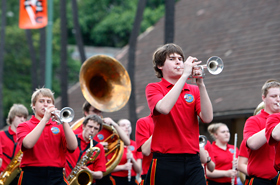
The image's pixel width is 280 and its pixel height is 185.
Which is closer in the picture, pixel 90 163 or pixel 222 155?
pixel 90 163

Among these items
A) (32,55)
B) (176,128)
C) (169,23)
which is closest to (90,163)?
(176,128)

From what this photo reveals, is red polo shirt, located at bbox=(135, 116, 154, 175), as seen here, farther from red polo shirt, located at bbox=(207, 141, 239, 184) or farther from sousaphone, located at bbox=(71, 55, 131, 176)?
red polo shirt, located at bbox=(207, 141, 239, 184)

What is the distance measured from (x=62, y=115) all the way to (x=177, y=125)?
1662 millimetres

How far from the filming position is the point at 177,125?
458 centimetres

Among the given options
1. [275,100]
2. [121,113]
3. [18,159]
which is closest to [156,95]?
[275,100]

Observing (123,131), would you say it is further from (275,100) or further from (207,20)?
(207,20)

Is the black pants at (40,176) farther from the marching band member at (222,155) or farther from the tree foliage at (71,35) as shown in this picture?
the tree foliage at (71,35)

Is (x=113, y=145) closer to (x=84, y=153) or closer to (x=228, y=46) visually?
(x=84, y=153)

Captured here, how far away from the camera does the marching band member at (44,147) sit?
19.4ft

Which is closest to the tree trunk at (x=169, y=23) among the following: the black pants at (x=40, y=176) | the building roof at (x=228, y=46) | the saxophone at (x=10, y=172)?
the building roof at (x=228, y=46)

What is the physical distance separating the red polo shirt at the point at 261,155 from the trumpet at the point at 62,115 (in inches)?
78.8

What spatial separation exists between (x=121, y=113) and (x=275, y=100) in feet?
41.1

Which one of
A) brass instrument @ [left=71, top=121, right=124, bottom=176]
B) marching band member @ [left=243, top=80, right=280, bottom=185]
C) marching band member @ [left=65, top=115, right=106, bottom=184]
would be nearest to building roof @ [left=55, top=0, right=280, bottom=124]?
brass instrument @ [left=71, top=121, right=124, bottom=176]

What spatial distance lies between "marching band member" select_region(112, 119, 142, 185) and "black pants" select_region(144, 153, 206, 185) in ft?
15.5
